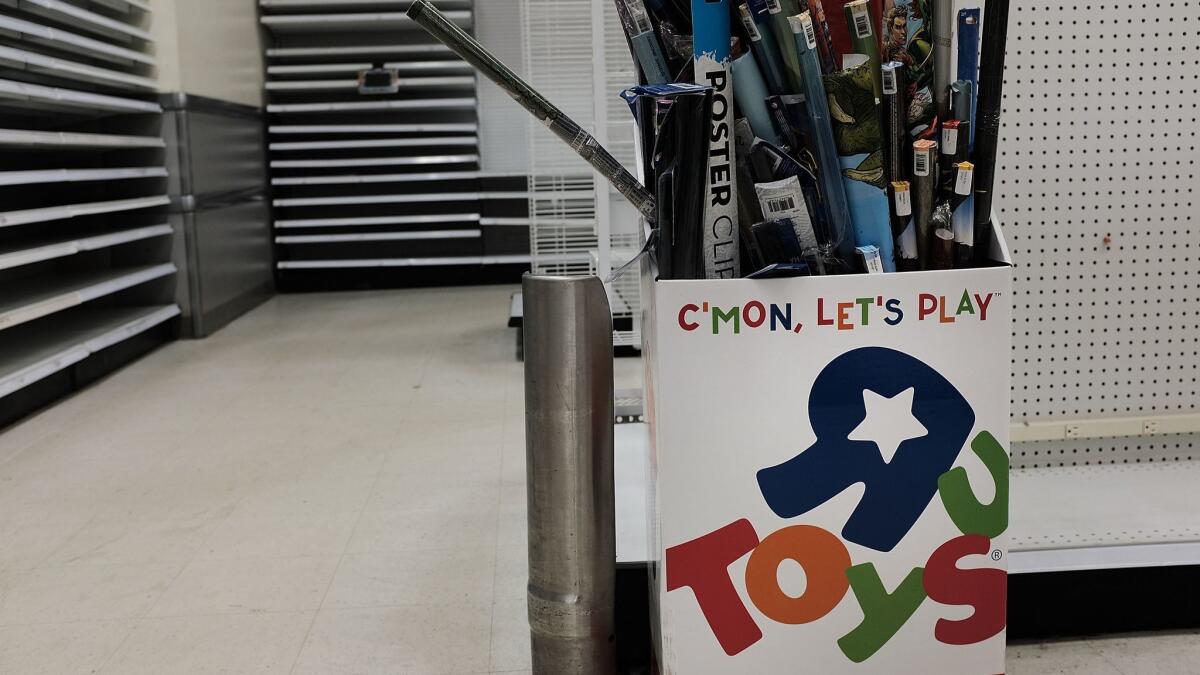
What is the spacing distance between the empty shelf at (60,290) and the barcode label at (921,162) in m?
2.95

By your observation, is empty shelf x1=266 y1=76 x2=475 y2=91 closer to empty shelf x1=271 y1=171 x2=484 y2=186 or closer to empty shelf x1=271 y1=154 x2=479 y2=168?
empty shelf x1=271 y1=154 x2=479 y2=168

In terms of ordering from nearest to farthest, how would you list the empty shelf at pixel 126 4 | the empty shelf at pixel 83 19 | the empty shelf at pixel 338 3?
the empty shelf at pixel 83 19 < the empty shelf at pixel 126 4 < the empty shelf at pixel 338 3

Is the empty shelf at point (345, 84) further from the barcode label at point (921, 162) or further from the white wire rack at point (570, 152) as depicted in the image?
the barcode label at point (921, 162)

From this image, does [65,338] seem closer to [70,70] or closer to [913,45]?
[70,70]

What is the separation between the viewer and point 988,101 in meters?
1.26

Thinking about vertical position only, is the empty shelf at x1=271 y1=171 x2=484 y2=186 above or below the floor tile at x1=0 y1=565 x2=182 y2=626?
above

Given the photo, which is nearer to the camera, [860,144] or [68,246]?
[860,144]

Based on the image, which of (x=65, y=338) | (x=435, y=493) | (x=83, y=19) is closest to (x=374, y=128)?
(x=83, y=19)

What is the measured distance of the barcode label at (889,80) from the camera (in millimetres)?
1220

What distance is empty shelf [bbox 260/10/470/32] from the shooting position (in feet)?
21.4

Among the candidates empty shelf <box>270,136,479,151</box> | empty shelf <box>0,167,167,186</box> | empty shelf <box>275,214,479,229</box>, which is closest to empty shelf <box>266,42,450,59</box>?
empty shelf <box>270,136,479,151</box>

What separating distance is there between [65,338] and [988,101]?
3542mm

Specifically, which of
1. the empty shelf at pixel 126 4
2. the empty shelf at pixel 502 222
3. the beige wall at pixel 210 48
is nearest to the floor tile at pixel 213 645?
the empty shelf at pixel 126 4

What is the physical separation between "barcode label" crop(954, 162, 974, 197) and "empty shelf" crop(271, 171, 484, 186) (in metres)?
5.59
